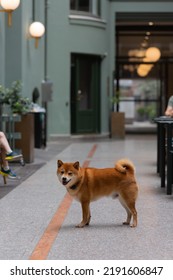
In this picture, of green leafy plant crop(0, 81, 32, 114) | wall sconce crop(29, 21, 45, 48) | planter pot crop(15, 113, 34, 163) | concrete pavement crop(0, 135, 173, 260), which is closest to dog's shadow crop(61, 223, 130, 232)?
concrete pavement crop(0, 135, 173, 260)

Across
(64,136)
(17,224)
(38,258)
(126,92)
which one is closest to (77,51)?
(64,136)

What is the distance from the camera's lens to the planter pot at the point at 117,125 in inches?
1112

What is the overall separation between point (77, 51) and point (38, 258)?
21.8 m

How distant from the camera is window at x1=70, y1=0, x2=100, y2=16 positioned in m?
27.9

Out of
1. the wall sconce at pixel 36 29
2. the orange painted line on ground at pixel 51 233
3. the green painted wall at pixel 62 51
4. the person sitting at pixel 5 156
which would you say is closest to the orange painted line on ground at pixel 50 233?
the orange painted line on ground at pixel 51 233

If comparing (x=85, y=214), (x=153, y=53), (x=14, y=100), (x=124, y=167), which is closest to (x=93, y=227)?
(x=85, y=214)

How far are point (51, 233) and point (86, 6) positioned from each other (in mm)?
21286

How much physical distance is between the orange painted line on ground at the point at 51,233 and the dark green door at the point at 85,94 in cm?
1776

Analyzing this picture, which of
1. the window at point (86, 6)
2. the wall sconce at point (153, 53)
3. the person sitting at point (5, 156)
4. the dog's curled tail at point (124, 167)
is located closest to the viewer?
the dog's curled tail at point (124, 167)

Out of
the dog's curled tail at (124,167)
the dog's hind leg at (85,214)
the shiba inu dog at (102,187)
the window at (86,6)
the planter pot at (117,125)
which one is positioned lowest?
the planter pot at (117,125)

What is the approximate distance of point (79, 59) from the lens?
2862 cm

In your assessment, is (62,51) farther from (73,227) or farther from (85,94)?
(73,227)

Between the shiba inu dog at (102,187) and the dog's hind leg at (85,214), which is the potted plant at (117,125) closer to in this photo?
the shiba inu dog at (102,187)

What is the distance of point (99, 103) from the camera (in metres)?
29.5
